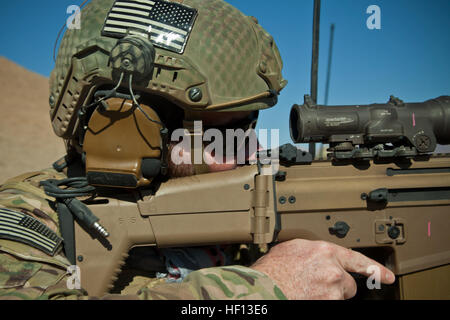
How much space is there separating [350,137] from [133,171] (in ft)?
3.94

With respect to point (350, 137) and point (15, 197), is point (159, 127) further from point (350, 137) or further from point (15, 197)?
point (350, 137)

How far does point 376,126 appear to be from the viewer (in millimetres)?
2041

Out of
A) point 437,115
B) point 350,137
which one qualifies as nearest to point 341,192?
point 350,137

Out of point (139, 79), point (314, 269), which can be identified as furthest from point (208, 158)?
point (314, 269)

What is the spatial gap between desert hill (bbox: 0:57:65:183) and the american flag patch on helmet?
1136cm

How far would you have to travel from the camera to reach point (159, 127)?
1941 mm

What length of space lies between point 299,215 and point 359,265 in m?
0.39

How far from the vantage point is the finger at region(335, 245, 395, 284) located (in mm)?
1881

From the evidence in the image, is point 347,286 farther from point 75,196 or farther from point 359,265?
point 75,196

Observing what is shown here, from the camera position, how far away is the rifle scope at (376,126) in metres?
2.04

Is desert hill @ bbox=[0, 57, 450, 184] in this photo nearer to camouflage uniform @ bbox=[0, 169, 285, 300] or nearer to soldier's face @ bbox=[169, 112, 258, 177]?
soldier's face @ bbox=[169, 112, 258, 177]

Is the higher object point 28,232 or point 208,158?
point 208,158

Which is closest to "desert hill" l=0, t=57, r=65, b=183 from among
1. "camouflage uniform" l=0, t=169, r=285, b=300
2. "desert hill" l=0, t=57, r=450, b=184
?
"desert hill" l=0, t=57, r=450, b=184

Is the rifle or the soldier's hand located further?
the rifle
